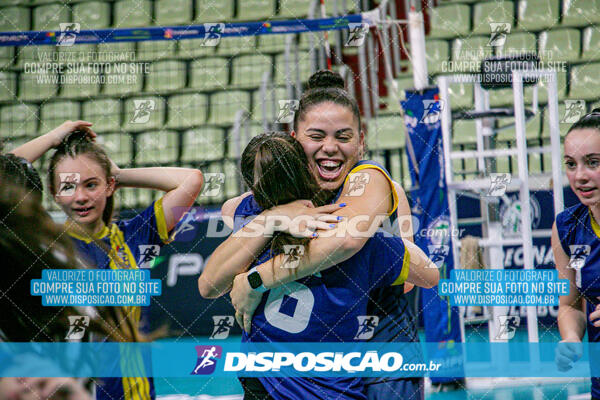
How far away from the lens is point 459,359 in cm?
371

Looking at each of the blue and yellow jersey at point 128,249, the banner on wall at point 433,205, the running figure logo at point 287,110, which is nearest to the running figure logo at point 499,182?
the banner on wall at point 433,205

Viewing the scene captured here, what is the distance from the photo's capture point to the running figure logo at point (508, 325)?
132 inches

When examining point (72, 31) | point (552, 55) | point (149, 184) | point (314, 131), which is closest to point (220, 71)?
point (72, 31)

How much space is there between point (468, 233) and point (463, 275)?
1.31m

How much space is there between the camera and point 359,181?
201 centimetres

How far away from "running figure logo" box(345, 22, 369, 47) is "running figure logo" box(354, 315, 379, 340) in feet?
5.71

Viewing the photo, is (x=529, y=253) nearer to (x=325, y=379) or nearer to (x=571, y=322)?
(x=571, y=322)

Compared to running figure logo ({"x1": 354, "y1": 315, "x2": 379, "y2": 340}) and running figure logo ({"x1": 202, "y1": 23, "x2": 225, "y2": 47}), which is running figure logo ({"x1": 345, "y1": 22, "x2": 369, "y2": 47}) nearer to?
running figure logo ({"x1": 202, "y1": 23, "x2": 225, "y2": 47})

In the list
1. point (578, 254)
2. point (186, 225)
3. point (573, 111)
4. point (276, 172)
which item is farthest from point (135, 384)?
point (573, 111)

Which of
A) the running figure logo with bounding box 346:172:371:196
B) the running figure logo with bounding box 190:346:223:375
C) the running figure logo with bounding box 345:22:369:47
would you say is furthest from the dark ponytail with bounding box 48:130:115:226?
the running figure logo with bounding box 345:22:369:47

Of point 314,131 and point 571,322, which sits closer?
point 314,131

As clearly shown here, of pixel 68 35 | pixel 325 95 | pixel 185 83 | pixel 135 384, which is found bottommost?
pixel 135 384

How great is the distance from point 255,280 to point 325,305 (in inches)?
9.4

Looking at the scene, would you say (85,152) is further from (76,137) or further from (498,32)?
(498,32)
